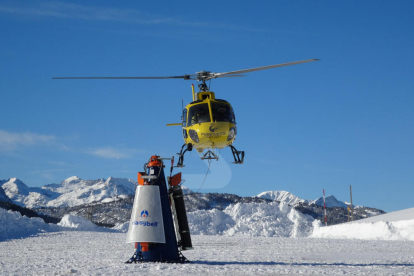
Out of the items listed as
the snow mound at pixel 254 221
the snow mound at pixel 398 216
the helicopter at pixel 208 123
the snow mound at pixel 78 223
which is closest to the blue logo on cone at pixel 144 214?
the helicopter at pixel 208 123

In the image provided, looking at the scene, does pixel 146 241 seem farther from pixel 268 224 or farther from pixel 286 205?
pixel 286 205

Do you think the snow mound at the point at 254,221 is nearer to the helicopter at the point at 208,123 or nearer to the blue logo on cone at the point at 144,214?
the helicopter at the point at 208,123

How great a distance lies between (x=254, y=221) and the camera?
5238 centimetres

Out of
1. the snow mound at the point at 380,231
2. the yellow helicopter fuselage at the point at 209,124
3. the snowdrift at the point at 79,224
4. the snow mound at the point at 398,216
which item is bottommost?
the snow mound at the point at 380,231

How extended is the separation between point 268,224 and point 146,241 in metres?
41.6

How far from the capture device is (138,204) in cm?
1239

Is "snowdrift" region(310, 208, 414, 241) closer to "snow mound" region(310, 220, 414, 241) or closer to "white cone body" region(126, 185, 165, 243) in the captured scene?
"snow mound" region(310, 220, 414, 241)

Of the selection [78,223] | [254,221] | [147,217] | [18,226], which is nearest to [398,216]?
[254,221]

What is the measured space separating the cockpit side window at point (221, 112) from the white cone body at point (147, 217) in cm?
492

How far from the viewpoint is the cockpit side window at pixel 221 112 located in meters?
16.6

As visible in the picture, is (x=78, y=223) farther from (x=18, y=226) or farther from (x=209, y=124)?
(x=209, y=124)

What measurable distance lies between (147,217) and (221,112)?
5.83m

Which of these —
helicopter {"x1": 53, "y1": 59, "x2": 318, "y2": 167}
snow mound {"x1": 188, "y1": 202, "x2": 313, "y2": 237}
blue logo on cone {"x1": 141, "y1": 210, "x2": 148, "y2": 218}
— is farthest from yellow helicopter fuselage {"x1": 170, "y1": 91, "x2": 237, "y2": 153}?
snow mound {"x1": 188, "y1": 202, "x2": 313, "y2": 237}

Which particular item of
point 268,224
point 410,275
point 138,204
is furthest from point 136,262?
point 268,224
